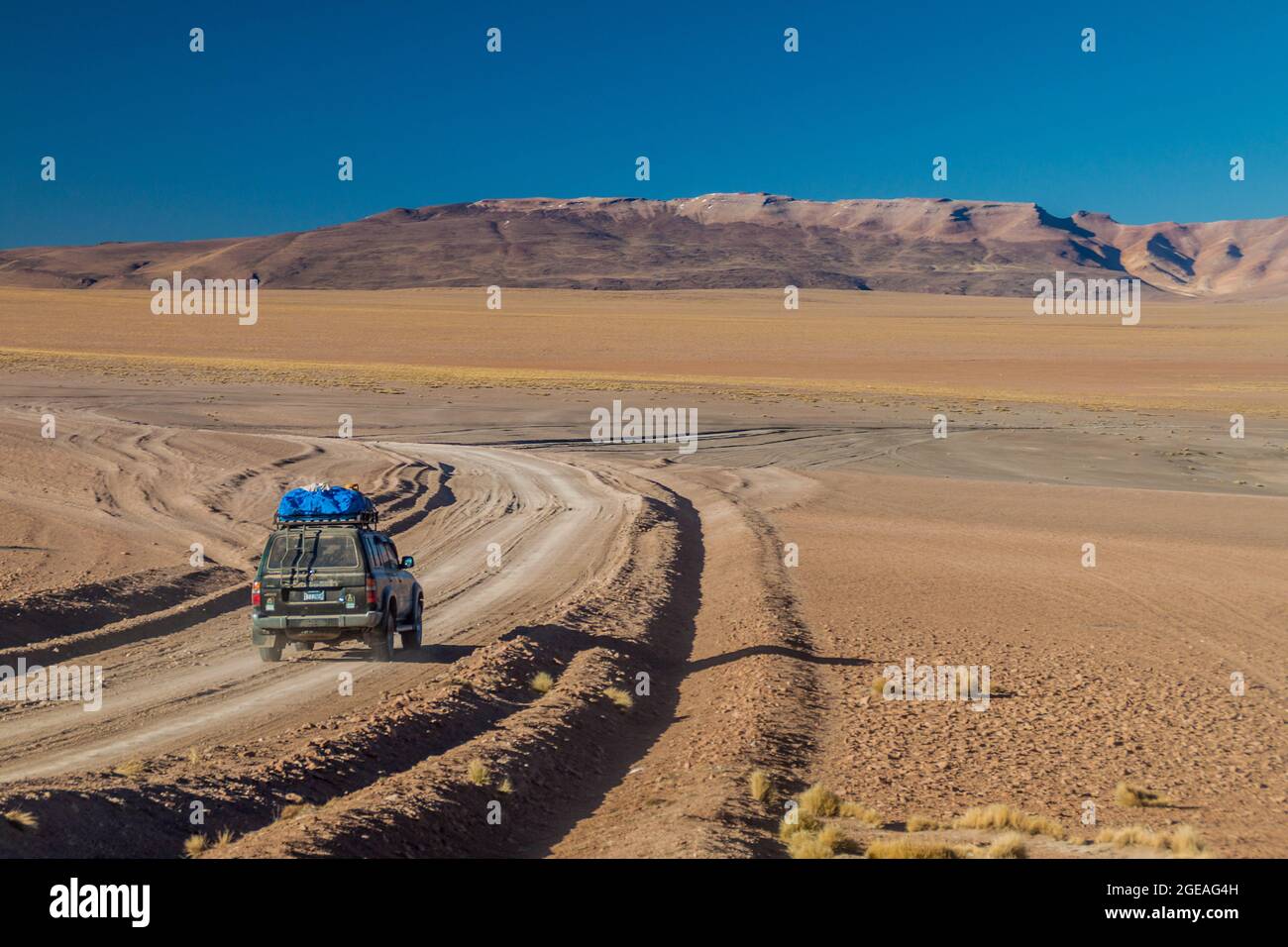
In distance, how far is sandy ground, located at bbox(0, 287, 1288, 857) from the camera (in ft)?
34.5

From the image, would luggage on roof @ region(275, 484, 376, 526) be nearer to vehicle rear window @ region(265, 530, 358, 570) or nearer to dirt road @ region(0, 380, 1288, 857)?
vehicle rear window @ region(265, 530, 358, 570)

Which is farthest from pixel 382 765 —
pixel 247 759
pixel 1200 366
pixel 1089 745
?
pixel 1200 366

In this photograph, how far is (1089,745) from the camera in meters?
13.3

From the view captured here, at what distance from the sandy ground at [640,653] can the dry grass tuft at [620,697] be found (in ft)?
0.80

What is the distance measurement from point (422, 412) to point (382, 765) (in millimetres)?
49524

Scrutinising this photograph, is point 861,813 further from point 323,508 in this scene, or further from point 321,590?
point 323,508

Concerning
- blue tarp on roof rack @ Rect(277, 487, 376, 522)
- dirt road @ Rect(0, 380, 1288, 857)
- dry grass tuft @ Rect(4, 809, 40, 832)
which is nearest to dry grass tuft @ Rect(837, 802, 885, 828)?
dirt road @ Rect(0, 380, 1288, 857)

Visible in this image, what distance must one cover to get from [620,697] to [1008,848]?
6839mm

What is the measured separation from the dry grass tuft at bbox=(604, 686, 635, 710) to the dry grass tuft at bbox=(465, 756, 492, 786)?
390 cm

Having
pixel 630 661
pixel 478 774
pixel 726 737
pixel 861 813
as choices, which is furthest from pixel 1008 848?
pixel 630 661

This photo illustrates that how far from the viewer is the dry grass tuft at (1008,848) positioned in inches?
357

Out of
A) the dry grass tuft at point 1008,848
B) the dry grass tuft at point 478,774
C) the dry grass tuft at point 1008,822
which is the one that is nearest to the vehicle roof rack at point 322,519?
the dry grass tuft at point 478,774

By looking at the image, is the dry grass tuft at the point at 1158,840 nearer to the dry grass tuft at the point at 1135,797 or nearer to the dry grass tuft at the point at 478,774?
the dry grass tuft at the point at 1135,797
